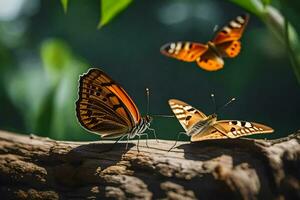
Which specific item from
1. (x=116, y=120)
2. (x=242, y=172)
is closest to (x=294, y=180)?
(x=242, y=172)

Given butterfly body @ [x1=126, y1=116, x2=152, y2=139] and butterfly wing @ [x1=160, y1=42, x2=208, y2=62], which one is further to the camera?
butterfly wing @ [x1=160, y1=42, x2=208, y2=62]

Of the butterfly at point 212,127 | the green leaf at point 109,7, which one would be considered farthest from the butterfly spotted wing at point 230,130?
the green leaf at point 109,7

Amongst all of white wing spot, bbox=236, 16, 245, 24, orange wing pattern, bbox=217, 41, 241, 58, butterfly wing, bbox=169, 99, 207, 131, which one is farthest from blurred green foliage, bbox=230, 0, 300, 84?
orange wing pattern, bbox=217, 41, 241, 58

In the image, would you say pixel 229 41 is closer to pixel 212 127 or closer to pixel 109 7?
pixel 212 127

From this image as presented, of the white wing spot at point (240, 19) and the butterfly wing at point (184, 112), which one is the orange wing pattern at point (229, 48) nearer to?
the white wing spot at point (240, 19)

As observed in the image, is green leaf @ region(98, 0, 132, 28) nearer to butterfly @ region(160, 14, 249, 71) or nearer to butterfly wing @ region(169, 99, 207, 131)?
butterfly wing @ region(169, 99, 207, 131)

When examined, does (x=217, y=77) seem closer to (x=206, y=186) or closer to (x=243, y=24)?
(x=243, y=24)

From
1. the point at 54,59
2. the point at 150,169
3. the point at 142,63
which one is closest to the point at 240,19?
the point at 54,59
